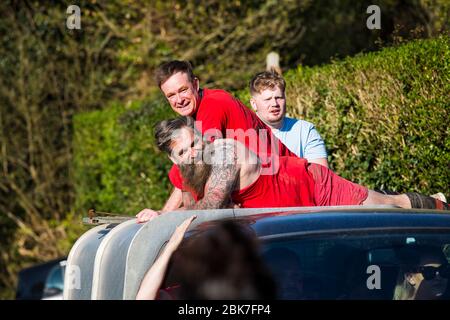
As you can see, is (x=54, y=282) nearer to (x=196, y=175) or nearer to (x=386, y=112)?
(x=386, y=112)

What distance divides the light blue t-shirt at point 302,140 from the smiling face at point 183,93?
4.01ft

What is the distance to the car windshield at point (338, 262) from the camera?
3.54m

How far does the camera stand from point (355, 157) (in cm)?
802

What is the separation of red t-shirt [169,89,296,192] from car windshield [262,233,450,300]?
1.84m

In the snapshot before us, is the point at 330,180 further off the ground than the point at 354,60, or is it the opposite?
the point at 354,60

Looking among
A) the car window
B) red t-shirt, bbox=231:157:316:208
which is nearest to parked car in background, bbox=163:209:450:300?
red t-shirt, bbox=231:157:316:208

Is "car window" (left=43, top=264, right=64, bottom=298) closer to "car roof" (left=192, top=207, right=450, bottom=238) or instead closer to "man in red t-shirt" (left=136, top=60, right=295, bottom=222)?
"man in red t-shirt" (left=136, top=60, right=295, bottom=222)

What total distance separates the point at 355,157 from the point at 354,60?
90cm

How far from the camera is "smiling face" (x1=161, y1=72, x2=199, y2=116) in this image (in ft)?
19.6

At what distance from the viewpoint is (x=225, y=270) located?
7.38 ft

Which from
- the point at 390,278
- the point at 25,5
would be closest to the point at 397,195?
the point at 390,278

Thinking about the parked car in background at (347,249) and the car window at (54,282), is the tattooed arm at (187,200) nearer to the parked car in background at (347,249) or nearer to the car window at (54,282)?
the parked car in background at (347,249)

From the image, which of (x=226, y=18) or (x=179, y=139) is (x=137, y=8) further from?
(x=179, y=139)
